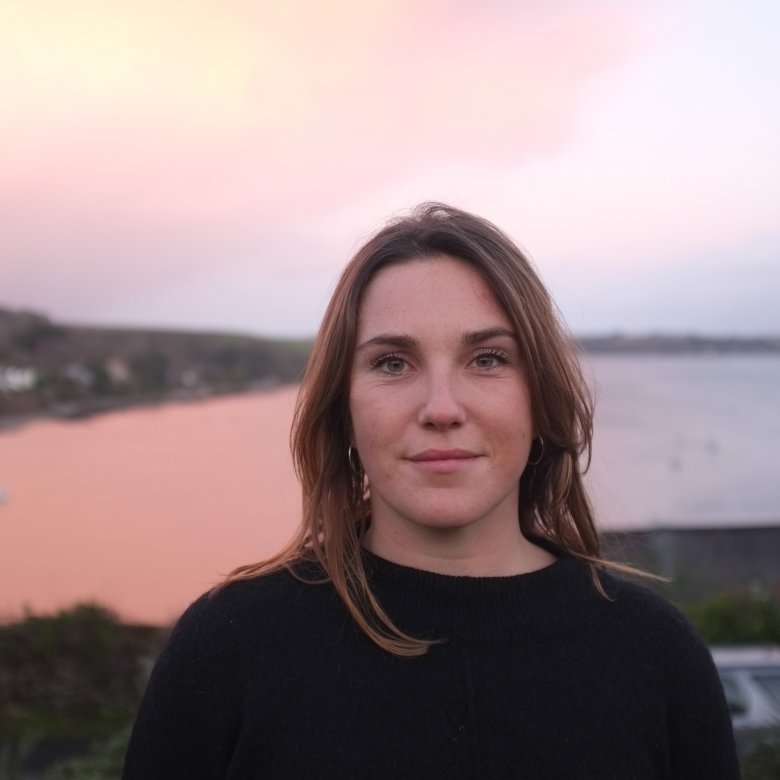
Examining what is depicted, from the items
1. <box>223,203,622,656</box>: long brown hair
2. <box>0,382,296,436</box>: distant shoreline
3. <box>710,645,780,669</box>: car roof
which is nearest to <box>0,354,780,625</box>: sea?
<box>0,382,296,436</box>: distant shoreline

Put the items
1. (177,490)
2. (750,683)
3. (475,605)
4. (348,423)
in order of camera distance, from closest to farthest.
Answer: (475,605) → (348,423) → (750,683) → (177,490)

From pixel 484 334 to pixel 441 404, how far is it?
175mm

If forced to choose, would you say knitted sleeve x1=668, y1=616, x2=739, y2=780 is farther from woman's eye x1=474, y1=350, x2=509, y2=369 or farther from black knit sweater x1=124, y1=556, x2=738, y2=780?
woman's eye x1=474, y1=350, x2=509, y2=369

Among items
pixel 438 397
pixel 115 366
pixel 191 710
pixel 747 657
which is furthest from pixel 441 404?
pixel 115 366

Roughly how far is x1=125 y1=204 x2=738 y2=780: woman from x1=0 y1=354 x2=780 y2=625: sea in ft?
24.0

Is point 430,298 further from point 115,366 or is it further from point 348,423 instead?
point 115,366

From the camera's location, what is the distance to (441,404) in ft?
5.16

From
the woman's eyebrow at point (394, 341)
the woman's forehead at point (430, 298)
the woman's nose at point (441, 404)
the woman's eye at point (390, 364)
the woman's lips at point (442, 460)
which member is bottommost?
the woman's lips at point (442, 460)

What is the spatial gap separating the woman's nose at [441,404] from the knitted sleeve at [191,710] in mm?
564

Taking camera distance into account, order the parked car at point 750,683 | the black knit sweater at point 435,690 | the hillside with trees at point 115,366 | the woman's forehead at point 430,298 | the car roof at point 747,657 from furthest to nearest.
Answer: the hillside with trees at point 115,366 < the car roof at point 747,657 < the parked car at point 750,683 < the woman's forehead at point 430,298 < the black knit sweater at point 435,690

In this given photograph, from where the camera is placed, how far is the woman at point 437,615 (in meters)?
1.56

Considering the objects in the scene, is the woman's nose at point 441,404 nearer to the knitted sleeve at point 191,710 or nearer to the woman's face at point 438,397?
the woman's face at point 438,397

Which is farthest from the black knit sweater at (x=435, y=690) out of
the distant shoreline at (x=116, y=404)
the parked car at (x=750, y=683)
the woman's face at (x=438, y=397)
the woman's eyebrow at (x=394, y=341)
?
the distant shoreline at (x=116, y=404)

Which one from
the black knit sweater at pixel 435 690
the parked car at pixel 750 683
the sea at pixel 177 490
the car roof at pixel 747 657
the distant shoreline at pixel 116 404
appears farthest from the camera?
the distant shoreline at pixel 116 404
